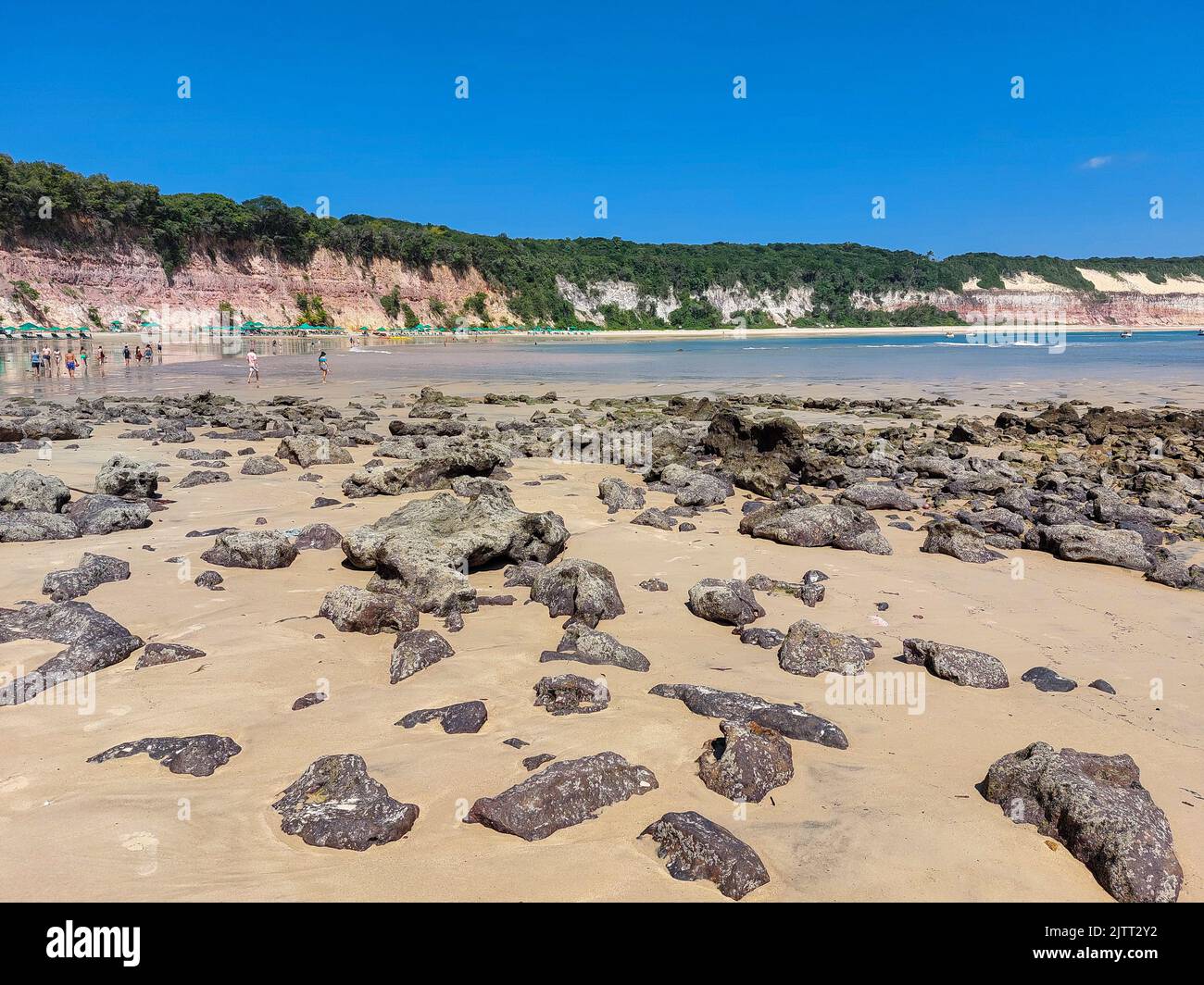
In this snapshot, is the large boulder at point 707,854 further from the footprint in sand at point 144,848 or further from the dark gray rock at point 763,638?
the dark gray rock at point 763,638

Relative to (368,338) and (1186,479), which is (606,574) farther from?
(368,338)

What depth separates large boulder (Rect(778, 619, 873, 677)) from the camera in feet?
17.0

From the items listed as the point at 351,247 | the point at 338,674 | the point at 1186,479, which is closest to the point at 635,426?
the point at 1186,479

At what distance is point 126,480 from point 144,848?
748 cm

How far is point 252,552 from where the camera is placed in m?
7.00

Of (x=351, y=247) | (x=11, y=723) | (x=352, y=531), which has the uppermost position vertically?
(x=351, y=247)

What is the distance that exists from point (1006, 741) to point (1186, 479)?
1047 cm

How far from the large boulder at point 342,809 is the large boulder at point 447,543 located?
239cm

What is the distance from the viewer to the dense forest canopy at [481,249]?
208ft

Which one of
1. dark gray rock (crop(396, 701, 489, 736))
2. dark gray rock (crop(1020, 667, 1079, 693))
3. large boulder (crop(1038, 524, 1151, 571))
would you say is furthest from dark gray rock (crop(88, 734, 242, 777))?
large boulder (crop(1038, 524, 1151, 571))

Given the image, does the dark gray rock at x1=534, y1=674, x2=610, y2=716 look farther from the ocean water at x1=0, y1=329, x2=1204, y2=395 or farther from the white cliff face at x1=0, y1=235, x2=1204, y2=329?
the white cliff face at x1=0, y1=235, x2=1204, y2=329

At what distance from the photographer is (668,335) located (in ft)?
400

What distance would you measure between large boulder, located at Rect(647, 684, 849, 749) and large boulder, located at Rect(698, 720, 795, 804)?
0.97 feet

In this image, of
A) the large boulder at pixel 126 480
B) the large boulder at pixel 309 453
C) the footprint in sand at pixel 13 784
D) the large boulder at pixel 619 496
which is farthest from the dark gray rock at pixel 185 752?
the large boulder at pixel 309 453
